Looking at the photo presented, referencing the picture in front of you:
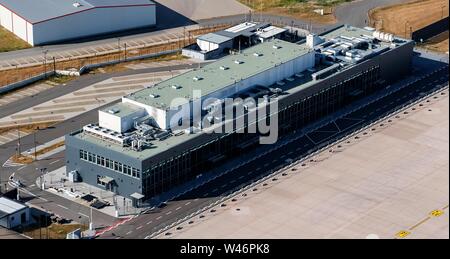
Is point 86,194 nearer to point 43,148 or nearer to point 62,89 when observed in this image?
point 43,148

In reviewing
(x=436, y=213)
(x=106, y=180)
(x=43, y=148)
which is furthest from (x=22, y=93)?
(x=436, y=213)

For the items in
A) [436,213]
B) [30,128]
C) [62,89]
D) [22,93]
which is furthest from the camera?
[62,89]

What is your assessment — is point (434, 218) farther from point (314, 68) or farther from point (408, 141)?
point (314, 68)

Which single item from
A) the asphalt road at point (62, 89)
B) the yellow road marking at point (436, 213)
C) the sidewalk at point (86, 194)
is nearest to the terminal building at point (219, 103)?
the sidewalk at point (86, 194)

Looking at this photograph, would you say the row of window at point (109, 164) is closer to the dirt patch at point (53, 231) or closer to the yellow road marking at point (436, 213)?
the dirt patch at point (53, 231)

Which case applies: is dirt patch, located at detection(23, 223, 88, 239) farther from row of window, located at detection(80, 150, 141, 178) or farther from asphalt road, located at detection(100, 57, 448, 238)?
row of window, located at detection(80, 150, 141, 178)

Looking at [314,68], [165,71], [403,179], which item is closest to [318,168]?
[403,179]

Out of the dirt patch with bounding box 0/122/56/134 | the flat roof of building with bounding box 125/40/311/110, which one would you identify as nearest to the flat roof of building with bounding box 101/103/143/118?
the flat roof of building with bounding box 125/40/311/110
